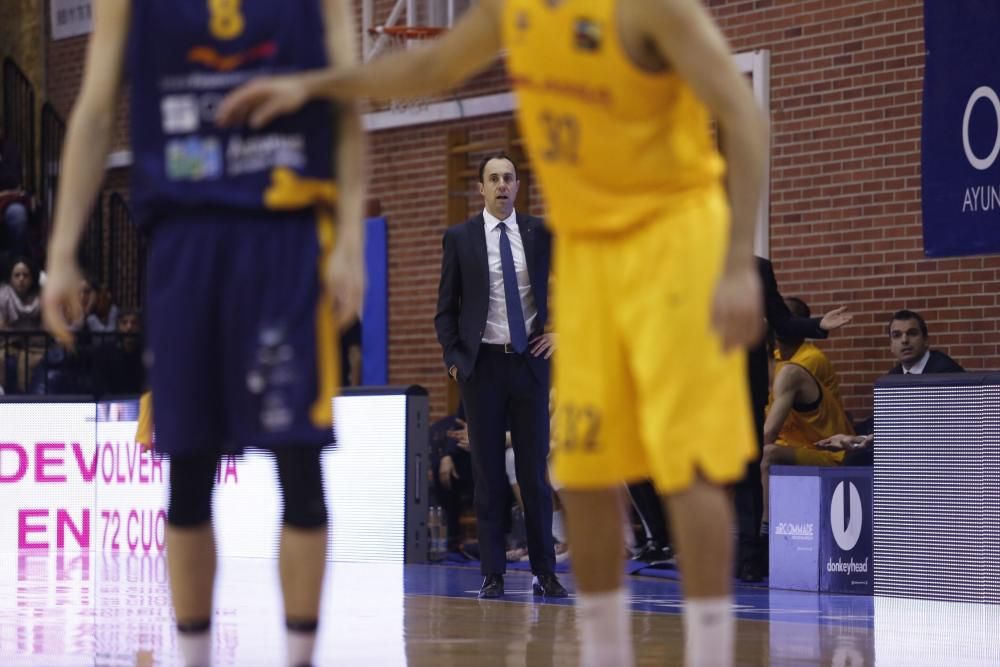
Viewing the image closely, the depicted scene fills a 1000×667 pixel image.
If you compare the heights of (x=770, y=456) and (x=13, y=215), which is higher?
(x=13, y=215)

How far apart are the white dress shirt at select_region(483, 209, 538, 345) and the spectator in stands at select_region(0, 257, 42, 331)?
730 cm

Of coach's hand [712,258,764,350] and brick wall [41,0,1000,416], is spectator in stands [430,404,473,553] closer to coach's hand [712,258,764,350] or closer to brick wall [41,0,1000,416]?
brick wall [41,0,1000,416]

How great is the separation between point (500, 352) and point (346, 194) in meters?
4.30

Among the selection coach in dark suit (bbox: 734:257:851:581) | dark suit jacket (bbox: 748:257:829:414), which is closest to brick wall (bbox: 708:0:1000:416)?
dark suit jacket (bbox: 748:257:829:414)

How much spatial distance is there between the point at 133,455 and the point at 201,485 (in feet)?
27.5

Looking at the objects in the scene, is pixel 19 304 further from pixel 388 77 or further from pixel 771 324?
pixel 388 77

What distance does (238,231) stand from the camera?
144 inches

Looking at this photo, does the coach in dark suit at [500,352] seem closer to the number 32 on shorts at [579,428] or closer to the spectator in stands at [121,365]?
the number 32 on shorts at [579,428]

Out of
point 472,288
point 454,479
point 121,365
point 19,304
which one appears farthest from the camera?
point 19,304

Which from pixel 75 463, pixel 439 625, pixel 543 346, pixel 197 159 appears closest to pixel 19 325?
pixel 75 463

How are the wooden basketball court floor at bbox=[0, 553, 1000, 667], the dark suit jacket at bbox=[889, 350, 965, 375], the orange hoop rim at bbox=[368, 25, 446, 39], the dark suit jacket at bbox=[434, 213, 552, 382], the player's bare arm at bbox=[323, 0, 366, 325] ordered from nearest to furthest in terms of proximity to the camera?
1. the player's bare arm at bbox=[323, 0, 366, 325]
2. the wooden basketball court floor at bbox=[0, 553, 1000, 667]
3. the dark suit jacket at bbox=[434, 213, 552, 382]
4. the dark suit jacket at bbox=[889, 350, 965, 375]
5. the orange hoop rim at bbox=[368, 25, 446, 39]

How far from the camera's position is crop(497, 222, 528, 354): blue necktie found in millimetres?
7996

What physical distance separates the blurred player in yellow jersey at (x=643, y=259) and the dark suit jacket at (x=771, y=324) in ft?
18.5

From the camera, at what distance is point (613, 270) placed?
3.42 m
